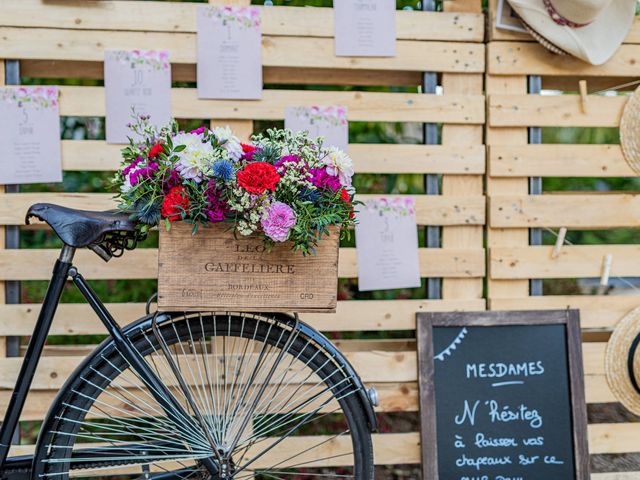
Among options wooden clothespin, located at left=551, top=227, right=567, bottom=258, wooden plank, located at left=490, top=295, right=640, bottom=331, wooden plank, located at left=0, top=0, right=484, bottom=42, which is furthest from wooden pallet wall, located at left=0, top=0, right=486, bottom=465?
wooden clothespin, located at left=551, top=227, right=567, bottom=258

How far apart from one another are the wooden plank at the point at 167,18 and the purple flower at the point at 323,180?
1006 millimetres

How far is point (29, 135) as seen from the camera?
264cm

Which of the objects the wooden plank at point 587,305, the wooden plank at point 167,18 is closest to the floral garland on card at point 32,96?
the wooden plank at point 167,18

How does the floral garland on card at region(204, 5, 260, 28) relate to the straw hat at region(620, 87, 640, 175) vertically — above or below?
above

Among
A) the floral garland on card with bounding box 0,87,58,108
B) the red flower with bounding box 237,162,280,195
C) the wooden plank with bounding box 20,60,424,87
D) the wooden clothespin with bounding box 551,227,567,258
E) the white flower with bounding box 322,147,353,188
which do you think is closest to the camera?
the red flower with bounding box 237,162,280,195

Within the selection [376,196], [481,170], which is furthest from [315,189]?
[481,170]

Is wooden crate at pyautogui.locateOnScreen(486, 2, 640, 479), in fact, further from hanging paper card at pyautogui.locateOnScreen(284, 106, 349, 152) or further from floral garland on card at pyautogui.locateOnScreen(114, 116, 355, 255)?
floral garland on card at pyautogui.locateOnScreen(114, 116, 355, 255)

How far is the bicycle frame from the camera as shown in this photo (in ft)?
6.77

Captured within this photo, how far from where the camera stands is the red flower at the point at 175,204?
75.9 inches

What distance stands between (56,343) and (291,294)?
154cm

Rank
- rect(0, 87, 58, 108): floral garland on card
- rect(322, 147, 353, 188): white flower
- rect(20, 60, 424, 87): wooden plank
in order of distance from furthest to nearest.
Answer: rect(20, 60, 424, 87): wooden plank < rect(0, 87, 58, 108): floral garland on card < rect(322, 147, 353, 188): white flower

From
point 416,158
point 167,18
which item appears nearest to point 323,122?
point 416,158

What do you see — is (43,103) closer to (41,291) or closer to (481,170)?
(41,291)

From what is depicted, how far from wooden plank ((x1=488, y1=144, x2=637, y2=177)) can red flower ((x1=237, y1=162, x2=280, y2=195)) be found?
1.30 meters
